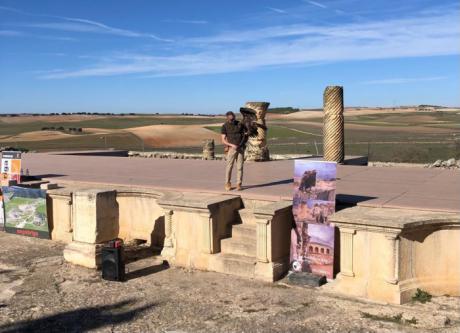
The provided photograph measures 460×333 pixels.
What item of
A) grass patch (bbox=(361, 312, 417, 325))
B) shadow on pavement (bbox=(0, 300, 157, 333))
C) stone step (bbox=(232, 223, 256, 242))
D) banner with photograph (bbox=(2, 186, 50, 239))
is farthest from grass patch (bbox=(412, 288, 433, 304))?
banner with photograph (bbox=(2, 186, 50, 239))

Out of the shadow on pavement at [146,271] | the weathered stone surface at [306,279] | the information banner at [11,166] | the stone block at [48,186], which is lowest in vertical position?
the shadow on pavement at [146,271]

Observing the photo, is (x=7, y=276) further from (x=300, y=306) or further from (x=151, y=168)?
(x=151, y=168)

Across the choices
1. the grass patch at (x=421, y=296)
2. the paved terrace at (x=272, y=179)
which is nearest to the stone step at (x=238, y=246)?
the paved terrace at (x=272, y=179)

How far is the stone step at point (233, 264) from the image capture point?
8672 millimetres

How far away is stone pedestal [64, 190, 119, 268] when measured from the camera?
373 inches

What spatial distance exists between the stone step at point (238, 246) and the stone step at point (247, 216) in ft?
1.69

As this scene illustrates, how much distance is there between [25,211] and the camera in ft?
38.5

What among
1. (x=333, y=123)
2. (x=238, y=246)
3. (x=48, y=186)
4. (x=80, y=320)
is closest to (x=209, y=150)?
(x=333, y=123)

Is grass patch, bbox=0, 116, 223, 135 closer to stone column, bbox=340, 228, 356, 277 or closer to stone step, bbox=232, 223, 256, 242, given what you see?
stone step, bbox=232, 223, 256, 242

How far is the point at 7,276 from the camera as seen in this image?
882 centimetres

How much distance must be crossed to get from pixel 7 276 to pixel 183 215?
3092 mm

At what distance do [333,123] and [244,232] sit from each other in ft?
26.9

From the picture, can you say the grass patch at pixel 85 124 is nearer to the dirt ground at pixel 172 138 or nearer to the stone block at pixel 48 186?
the dirt ground at pixel 172 138

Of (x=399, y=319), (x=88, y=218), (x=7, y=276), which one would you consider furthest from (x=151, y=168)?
(x=399, y=319)
